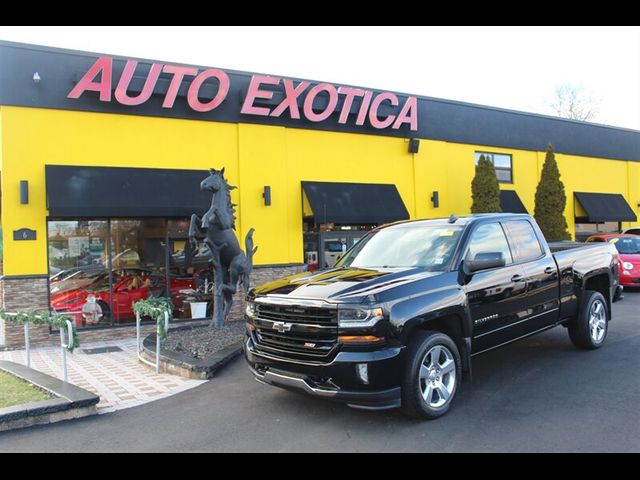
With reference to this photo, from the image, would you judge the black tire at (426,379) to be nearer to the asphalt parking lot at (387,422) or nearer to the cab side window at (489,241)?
the asphalt parking lot at (387,422)

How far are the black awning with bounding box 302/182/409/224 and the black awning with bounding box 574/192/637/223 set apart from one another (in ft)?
29.7

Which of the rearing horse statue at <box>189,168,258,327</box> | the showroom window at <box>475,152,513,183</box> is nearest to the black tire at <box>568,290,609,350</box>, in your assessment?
the rearing horse statue at <box>189,168,258,327</box>

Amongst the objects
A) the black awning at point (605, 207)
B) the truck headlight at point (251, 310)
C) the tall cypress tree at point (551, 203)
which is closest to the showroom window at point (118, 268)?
the truck headlight at point (251, 310)

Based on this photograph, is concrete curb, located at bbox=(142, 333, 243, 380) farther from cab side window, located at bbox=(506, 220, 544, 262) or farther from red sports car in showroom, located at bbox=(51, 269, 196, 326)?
cab side window, located at bbox=(506, 220, 544, 262)

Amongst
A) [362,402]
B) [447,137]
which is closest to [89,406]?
[362,402]

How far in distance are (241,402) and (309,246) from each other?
8.79 m

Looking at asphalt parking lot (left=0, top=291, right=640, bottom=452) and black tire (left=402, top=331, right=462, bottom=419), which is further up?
black tire (left=402, top=331, right=462, bottom=419)

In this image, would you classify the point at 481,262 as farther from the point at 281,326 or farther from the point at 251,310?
the point at 251,310

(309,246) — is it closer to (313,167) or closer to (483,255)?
(313,167)

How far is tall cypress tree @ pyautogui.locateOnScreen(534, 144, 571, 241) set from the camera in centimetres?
1764

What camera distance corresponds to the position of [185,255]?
12.4m

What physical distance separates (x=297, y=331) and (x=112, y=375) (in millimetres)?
4116

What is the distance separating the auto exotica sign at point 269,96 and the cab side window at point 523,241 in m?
8.44

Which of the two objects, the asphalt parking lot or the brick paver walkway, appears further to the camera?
the brick paver walkway
